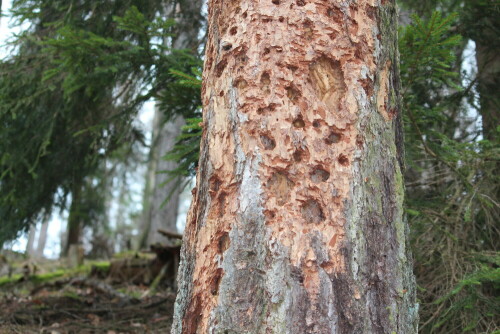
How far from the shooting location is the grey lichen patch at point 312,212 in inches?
80.7

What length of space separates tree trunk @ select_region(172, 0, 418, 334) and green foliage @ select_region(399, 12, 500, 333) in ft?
4.30

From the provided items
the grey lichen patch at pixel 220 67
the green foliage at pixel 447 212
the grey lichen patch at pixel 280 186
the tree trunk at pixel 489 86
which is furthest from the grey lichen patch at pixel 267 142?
the tree trunk at pixel 489 86

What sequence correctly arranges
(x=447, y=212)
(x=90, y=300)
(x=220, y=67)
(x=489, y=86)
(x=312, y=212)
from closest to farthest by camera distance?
(x=312, y=212)
(x=220, y=67)
(x=447, y=212)
(x=489, y=86)
(x=90, y=300)

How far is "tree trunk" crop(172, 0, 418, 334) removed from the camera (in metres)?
1.96

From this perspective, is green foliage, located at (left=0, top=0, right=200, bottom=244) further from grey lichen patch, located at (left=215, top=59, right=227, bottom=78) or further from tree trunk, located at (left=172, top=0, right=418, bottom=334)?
tree trunk, located at (left=172, top=0, right=418, bottom=334)

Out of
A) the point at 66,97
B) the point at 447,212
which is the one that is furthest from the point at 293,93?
the point at 66,97

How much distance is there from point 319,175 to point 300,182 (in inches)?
3.7

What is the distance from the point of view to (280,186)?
2100mm

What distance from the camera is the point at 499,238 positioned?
4164mm

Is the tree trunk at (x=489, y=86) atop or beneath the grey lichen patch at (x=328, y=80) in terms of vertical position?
atop

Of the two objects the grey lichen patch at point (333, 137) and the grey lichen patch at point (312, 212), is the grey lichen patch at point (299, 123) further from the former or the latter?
the grey lichen patch at point (312, 212)

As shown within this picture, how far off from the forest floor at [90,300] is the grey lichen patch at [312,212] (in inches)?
135

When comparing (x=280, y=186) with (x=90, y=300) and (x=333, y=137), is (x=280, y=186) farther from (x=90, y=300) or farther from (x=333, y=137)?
(x=90, y=300)

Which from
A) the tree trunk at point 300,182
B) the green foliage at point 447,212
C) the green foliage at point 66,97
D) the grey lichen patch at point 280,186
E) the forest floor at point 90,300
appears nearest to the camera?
the tree trunk at point 300,182
